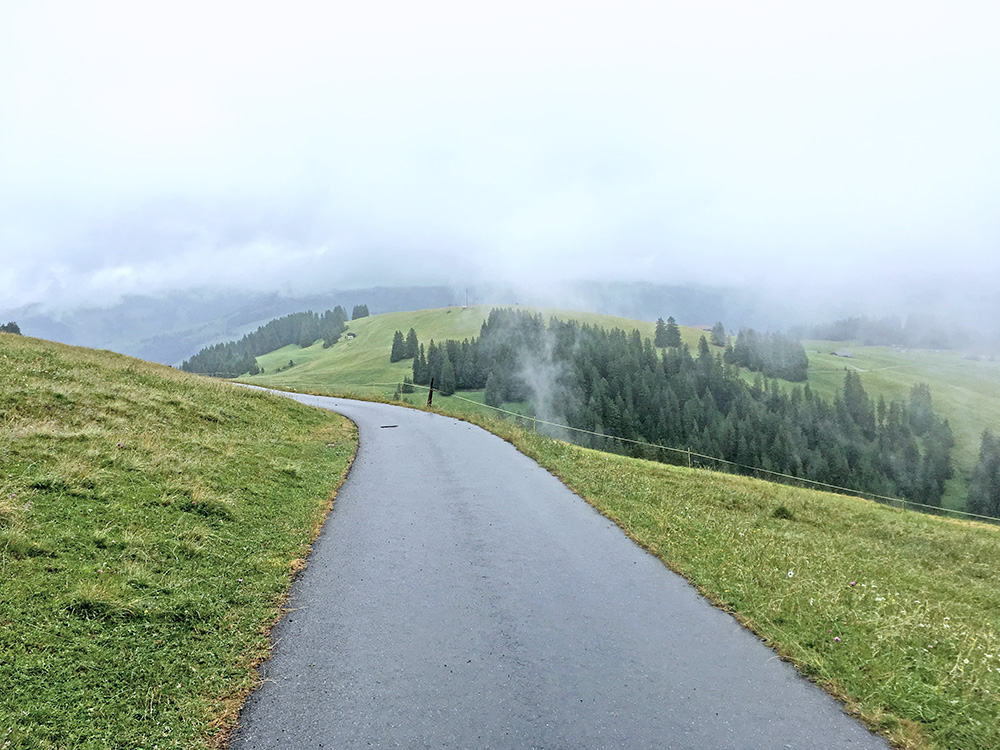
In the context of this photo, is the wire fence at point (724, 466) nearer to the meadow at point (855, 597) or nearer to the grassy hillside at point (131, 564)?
the meadow at point (855, 597)

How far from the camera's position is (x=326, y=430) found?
1088 inches

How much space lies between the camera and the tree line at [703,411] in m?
150

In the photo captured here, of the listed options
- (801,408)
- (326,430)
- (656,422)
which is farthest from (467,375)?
(326,430)

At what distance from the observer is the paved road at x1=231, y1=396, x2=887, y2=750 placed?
536 centimetres

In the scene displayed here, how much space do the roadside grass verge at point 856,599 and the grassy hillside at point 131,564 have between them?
291 inches

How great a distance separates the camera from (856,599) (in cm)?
906

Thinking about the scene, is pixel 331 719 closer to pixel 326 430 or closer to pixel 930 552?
pixel 930 552

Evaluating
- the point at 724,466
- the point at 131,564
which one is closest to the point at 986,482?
the point at 724,466

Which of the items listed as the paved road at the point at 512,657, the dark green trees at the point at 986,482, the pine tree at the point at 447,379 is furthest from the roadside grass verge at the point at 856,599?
the dark green trees at the point at 986,482

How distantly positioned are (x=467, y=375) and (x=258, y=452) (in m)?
162

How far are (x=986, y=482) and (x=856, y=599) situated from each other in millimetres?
201274

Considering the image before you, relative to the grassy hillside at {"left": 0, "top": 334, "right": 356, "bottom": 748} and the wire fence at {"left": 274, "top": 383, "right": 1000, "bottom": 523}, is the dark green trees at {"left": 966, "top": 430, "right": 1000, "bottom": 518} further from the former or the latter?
the grassy hillside at {"left": 0, "top": 334, "right": 356, "bottom": 748}

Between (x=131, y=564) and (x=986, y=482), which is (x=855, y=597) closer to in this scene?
(x=131, y=564)

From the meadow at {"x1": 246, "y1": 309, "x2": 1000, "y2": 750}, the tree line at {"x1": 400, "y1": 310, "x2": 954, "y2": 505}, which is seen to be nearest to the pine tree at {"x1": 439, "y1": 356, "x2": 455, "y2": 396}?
the tree line at {"x1": 400, "y1": 310, "x2": 954, "y2": 505}
